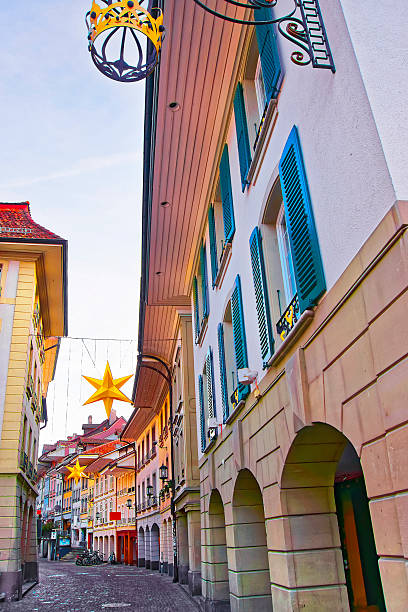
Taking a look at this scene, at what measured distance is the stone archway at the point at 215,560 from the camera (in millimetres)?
12594

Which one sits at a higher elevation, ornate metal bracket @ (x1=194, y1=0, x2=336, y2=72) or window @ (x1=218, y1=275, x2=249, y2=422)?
ornate metal bracket @ (x1=194, y1=0, x2=336, y2=72)

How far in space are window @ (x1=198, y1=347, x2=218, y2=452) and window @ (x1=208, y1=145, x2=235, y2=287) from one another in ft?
7.84

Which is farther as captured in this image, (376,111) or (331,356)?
(331,356)

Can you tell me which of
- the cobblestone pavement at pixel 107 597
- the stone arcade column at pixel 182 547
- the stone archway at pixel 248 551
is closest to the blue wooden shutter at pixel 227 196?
the stone archway at pixel 248 551

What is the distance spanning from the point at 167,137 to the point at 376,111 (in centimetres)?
797

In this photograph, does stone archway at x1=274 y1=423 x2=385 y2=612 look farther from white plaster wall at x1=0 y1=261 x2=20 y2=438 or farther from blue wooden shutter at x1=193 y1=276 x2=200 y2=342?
white plaster wall at x1=0 y1=261 x2=20 y2=438

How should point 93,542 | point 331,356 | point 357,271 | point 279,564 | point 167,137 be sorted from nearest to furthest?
point 357,271, point 331,356, point 279,564, point 167,137, point 93,542

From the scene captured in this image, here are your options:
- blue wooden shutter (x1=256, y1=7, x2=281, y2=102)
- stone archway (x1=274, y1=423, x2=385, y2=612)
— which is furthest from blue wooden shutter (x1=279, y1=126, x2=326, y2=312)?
stone archway (x1=274, y1=423, x2=385, y2=612)

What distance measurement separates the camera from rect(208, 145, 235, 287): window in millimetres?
10594

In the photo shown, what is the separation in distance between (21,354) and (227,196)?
39.9 feet

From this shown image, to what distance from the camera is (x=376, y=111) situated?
421cm

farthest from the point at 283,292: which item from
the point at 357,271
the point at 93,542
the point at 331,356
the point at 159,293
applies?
the point at 93,542

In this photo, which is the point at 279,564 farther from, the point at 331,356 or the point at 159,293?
the point at 159,293

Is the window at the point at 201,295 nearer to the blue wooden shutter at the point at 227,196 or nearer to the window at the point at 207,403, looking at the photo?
the window at the point at 207,403
